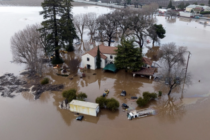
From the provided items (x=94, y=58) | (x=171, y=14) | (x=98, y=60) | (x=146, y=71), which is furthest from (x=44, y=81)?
(x=171, y=14)

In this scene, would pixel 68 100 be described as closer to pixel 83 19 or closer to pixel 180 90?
pixel 180 90

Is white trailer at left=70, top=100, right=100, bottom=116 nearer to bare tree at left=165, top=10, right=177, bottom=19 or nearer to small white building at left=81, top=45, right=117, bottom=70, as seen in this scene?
small white building at left=81, top=45, right=117, bottom=70

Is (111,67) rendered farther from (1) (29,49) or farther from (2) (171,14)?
(2) (171,14)

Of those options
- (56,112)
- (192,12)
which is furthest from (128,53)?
(192,12)

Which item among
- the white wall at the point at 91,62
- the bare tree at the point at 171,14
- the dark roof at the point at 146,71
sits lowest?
the dark roof at the point at 146,71

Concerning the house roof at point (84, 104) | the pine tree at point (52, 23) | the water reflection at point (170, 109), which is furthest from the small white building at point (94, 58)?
the water reflection at point (170, 109)

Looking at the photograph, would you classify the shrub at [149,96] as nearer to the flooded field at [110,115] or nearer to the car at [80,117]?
the flooded field at [110,115]
